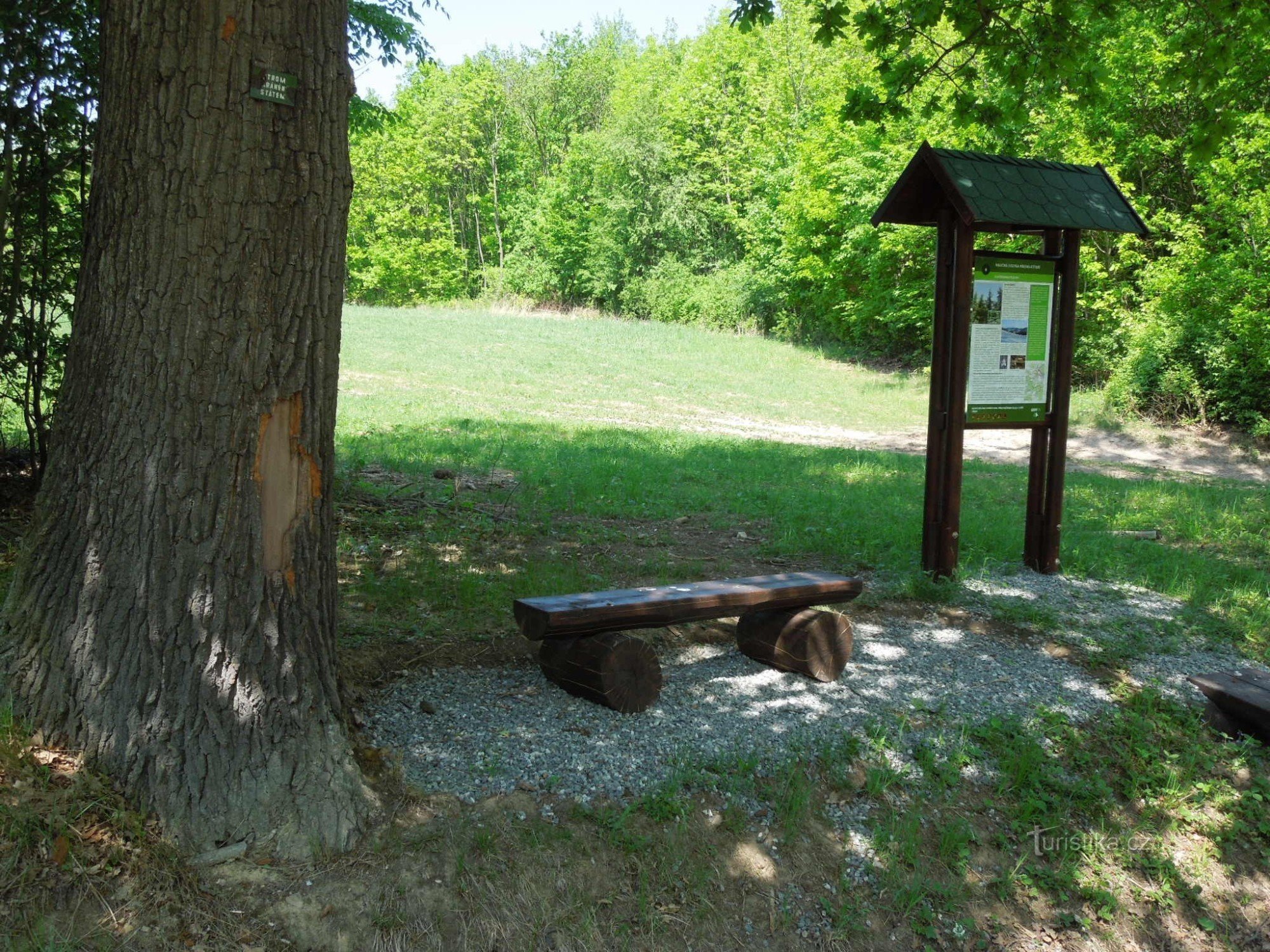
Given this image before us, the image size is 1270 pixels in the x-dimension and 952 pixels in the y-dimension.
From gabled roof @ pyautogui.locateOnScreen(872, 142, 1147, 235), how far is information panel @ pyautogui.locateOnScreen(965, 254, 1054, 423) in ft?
1.05

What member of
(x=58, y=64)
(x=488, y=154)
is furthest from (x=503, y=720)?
(x=488, y=154)

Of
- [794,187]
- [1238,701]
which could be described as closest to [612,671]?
[1238,701]

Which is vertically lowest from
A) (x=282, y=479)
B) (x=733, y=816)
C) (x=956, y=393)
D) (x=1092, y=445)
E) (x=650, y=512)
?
(x=1092, y=445)

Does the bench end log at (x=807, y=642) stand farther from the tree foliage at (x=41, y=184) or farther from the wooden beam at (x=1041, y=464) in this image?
the tree foliage at (x=41, y=184)

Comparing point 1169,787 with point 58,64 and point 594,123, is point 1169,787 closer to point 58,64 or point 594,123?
point 58,64

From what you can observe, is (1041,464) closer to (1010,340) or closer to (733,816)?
(1010,340)

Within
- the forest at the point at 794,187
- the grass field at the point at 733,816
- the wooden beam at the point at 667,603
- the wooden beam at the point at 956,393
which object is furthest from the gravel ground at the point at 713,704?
the forest at the point at 794,187

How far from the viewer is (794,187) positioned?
111 ft

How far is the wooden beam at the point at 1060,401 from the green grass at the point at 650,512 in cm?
36

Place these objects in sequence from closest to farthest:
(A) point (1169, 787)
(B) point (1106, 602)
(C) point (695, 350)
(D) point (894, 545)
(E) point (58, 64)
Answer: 1. (A) point (1169, 787)
2. (E) point (58, 64)
3. (B) point (1106, 602)
4. (D) point (894, 545)
5. (C) point (695, 350)

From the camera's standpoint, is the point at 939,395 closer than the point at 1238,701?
No

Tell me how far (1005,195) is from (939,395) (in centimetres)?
145

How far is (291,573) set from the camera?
12.1 feet

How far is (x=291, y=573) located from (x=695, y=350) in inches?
1122
